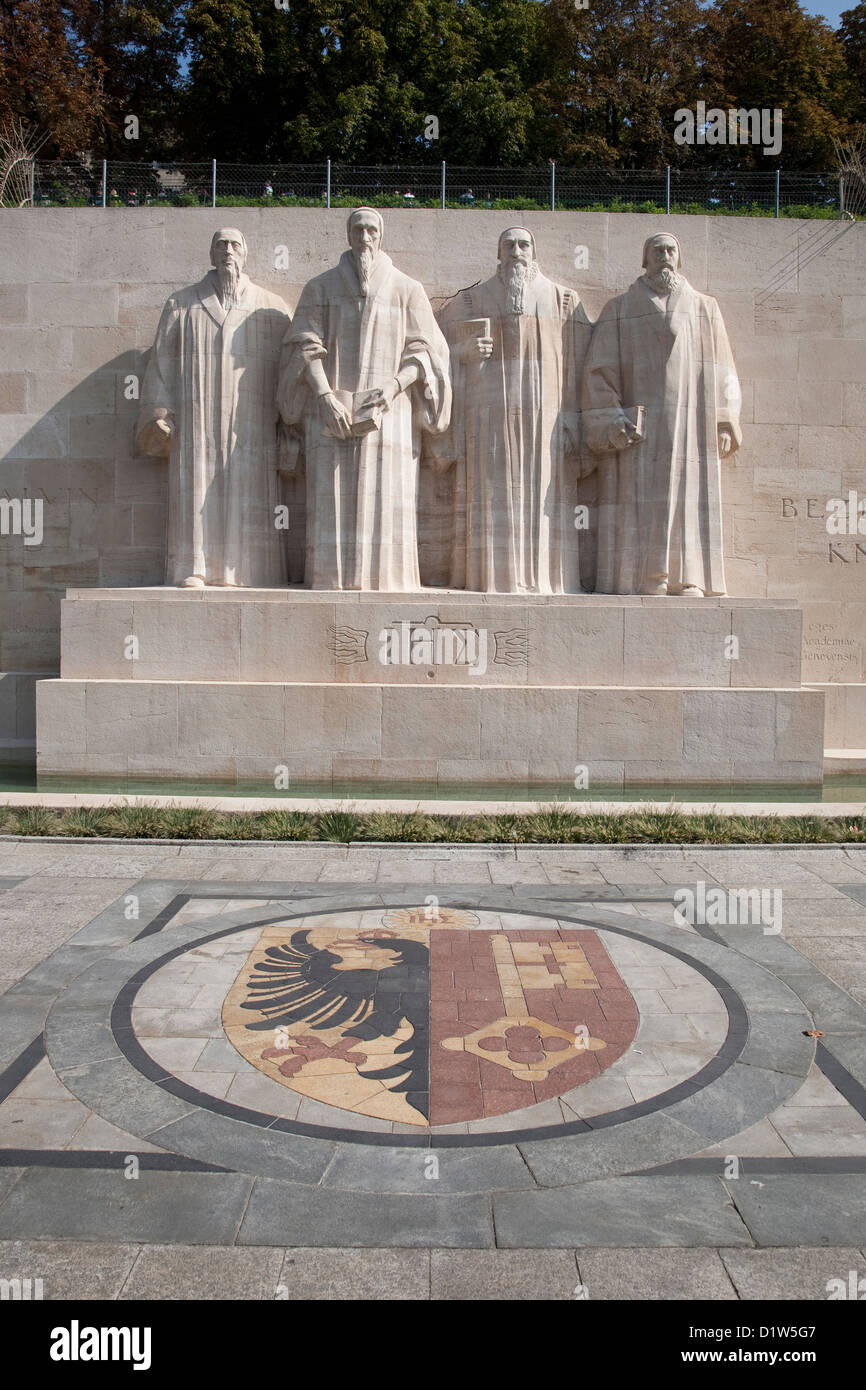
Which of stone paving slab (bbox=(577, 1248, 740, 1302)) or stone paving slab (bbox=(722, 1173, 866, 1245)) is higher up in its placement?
stone paving slab (bbox=(722, 1173, 866, 1245))

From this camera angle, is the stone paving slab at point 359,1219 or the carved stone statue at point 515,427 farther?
the carved stone statue at point 515,427

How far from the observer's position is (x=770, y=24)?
102ft

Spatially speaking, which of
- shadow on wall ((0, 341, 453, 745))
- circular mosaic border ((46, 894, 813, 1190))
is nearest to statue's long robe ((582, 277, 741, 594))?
shadow on wall ((0, 341, 453, 745))

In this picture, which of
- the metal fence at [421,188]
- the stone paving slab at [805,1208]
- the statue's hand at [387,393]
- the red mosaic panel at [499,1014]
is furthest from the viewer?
the metal fence at [421,188]

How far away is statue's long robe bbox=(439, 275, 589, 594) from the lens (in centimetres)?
1322

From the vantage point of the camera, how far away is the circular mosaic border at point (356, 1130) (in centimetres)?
381

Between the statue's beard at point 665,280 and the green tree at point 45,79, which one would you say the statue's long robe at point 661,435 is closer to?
the statue's beard at point 665,280

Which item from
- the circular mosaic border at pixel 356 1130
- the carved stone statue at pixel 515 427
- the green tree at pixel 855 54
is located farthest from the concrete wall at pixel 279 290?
the green tree at pixel 855 54

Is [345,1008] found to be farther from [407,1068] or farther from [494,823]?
[494,823]

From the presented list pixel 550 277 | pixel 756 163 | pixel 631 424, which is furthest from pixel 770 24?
pixel 631 424

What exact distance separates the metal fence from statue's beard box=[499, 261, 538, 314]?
3.73 meters

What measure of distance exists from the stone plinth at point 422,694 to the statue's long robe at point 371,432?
859mm

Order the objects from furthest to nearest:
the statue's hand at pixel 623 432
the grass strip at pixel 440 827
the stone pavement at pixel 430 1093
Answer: the statue's hand at pixel 623 432 → the grass strip at pixel 440 827 → the stone pavement at pixel 430 1093

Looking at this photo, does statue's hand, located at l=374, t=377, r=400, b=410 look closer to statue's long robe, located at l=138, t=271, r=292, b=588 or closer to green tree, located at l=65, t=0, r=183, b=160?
statue's long robe, located at l=138, t=271, r=292, b=588
